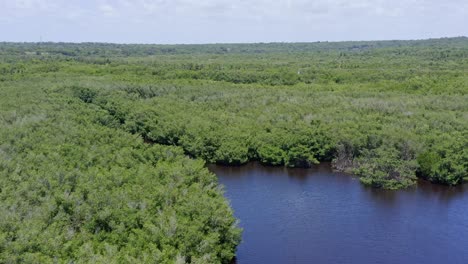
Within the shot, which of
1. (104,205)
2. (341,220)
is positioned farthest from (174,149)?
(341,220)

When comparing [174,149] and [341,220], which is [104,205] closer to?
[174,149]

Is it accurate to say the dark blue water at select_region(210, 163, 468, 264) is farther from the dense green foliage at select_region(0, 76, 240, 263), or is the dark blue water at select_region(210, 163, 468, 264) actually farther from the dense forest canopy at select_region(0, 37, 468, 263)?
the dense green foliage at select_region(0, 76, 240, 263)

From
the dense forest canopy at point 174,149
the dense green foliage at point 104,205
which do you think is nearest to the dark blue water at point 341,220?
the dense forest canopy at point 174,149

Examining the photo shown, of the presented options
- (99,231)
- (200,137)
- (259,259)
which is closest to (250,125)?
(200,137)

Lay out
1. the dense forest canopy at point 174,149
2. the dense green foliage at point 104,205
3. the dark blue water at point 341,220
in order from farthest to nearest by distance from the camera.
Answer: the dark blue water at point 341,220, the dense forest canopy at point 174,149, the dense green foliage at point 104,205

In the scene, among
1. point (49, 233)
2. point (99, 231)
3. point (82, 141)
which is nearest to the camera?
point (49, 233)

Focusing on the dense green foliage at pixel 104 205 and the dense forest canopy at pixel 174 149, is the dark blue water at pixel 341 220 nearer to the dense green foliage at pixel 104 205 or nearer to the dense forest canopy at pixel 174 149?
the dense forest canopy at pixel 174 149

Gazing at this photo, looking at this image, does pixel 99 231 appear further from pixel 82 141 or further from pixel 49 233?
pixel 82 141
